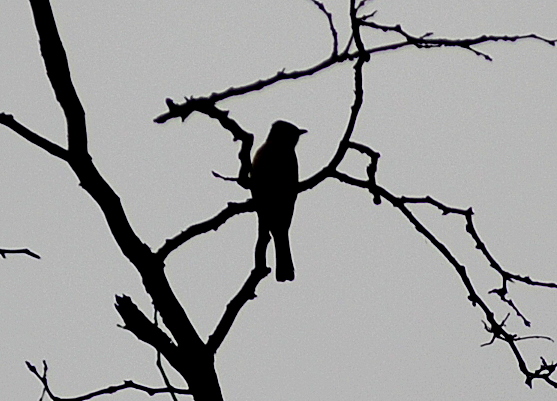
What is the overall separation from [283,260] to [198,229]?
2.55 m

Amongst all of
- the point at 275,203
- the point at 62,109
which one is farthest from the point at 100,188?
the point at 275,203

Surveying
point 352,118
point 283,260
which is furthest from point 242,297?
point 283,260

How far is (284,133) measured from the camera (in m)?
6.46

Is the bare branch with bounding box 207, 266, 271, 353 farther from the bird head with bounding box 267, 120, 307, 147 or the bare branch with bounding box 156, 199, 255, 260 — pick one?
the bird head with bounding box 267, 120, 307, 147

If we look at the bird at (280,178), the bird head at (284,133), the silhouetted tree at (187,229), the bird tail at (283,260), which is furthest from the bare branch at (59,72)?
the bird head at (284,133)

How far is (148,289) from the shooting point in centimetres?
353

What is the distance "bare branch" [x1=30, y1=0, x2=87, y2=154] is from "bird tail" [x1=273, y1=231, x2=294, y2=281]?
2.84m

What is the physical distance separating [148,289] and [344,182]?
842 mm

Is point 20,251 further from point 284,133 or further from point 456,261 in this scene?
point 284,133

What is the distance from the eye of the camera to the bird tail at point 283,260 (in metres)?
6.11

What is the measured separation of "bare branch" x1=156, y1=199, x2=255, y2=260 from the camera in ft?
11.7

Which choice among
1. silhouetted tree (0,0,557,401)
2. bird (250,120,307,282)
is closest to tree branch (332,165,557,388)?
silhouetted tree (0,0,557,401)

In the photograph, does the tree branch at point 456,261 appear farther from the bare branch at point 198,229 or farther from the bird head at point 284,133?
the bird head at point 284,133

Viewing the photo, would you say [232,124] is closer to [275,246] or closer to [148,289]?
[148,289]
